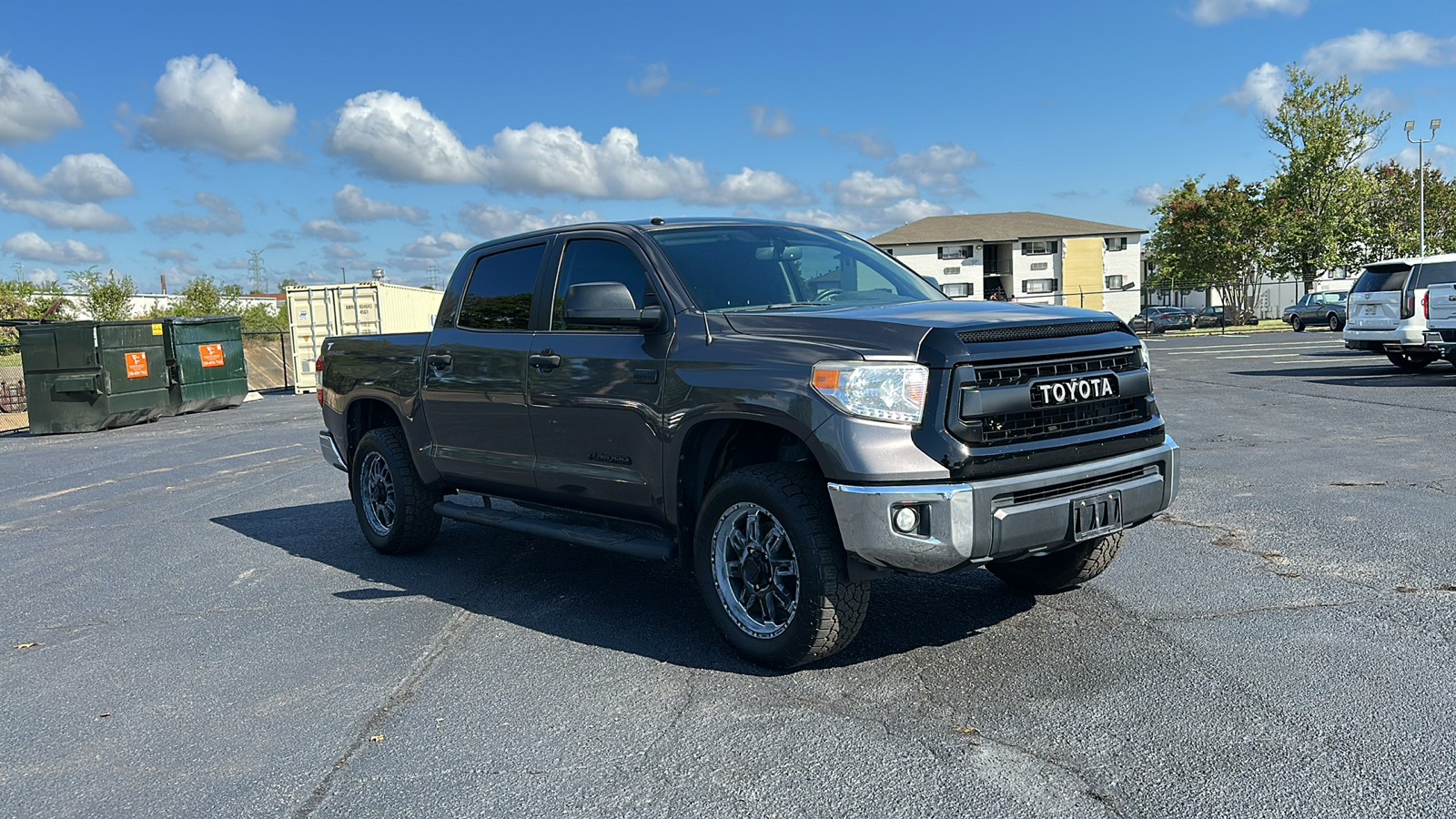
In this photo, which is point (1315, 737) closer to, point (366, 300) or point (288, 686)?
point (288, 686)

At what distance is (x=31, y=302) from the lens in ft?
161

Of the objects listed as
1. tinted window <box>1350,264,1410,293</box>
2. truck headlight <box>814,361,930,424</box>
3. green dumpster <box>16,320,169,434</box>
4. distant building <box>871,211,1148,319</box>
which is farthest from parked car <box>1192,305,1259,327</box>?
truck headlight <box>814,361,930,424</box>

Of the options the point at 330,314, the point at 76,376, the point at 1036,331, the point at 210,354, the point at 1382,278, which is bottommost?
the point at 76,376

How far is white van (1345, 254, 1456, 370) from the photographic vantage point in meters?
16.7

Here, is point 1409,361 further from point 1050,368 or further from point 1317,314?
point 1317,314

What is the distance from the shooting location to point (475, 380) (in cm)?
601

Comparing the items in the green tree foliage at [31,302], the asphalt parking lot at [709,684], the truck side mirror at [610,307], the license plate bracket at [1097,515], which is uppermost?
the green tree foliage at [31,302]

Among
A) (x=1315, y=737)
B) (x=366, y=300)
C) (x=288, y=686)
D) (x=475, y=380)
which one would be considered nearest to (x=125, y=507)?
(x=475, y=380)

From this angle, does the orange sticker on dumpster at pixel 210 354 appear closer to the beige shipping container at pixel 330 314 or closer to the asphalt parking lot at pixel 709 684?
the beige shipping container at pixel 330 314

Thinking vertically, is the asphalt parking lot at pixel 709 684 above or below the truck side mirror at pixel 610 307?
below

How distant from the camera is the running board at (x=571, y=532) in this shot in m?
4.82

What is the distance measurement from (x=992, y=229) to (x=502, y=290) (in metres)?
70.0

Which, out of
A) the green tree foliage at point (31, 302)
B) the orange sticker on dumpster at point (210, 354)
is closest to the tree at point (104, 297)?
the green tree foliage at point (31, 302)

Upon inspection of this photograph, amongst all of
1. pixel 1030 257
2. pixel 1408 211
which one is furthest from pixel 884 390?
pixel 1030 257
